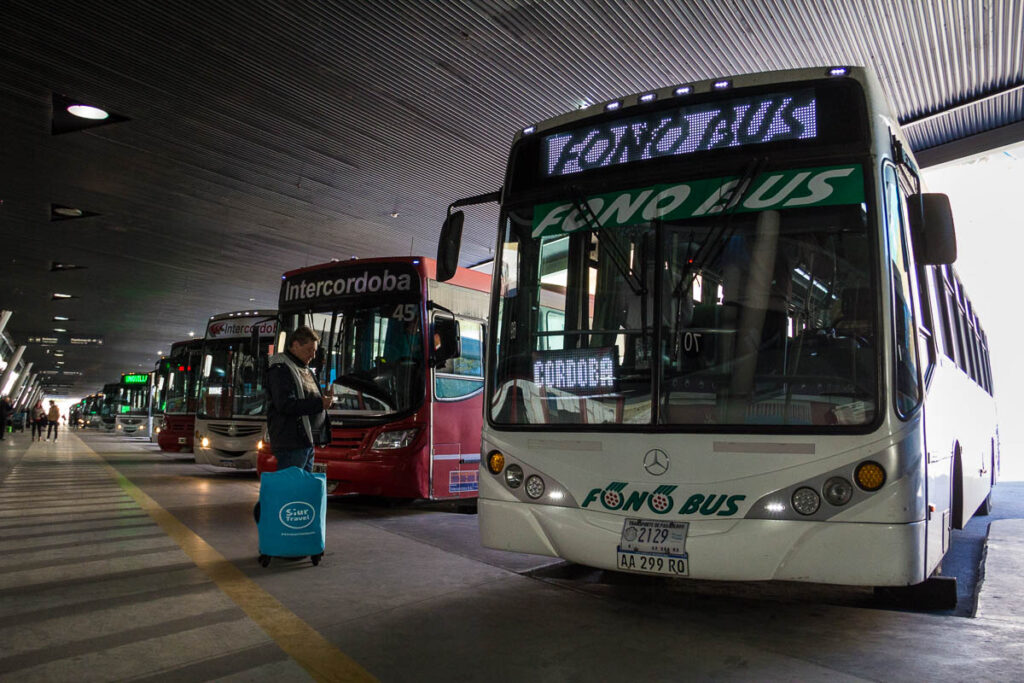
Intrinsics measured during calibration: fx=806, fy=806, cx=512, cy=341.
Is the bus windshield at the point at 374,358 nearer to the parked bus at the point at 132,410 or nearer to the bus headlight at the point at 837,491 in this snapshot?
the bus headlight at the point at 837,491

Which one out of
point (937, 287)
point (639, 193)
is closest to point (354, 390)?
point (639, 193)

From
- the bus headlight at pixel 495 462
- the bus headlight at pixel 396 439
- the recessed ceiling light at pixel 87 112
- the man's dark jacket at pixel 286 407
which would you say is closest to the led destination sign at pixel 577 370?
the bus headlight at pixel 495 462

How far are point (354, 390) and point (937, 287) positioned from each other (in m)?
6.10

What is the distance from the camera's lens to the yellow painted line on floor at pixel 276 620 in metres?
3.68

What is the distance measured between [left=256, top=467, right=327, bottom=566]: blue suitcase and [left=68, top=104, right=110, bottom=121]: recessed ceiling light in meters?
8.25

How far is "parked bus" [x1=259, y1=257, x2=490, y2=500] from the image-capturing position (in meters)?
9.02

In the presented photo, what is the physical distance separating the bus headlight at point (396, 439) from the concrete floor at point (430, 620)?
1.53m

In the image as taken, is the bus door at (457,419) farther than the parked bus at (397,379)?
Yes

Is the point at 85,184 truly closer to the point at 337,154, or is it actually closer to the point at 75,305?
the point at 337,154

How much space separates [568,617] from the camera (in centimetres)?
472

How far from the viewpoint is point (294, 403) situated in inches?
251

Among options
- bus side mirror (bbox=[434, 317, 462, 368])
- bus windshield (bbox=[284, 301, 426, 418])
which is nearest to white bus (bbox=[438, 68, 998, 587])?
bus side mirror (bbox=[434, 317, 462, 368])

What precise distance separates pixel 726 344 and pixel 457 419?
5388mm

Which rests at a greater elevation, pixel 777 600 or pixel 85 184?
pixel 85 184
